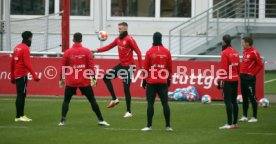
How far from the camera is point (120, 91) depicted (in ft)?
87.7

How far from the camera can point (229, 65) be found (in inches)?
738

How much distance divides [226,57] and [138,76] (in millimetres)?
8300

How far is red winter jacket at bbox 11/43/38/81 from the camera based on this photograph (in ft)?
65.8

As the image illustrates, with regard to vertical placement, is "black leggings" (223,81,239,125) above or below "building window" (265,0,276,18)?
below

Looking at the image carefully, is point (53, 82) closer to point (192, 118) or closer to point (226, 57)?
point (192, 118)

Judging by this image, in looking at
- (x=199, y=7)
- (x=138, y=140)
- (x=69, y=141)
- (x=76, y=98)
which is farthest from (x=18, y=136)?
(x=199, y=7)

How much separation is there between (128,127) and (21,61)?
331 centimetres

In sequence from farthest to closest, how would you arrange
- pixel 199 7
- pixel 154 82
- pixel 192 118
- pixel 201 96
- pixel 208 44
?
Answer: pixel 199 7, pixel 208 44, pixel 201 96, pixel 192 118, pixel 154 82

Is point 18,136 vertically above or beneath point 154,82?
beneath

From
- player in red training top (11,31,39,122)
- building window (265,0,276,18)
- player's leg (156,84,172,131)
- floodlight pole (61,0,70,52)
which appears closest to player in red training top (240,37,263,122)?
player's leg (156,84,172,131)

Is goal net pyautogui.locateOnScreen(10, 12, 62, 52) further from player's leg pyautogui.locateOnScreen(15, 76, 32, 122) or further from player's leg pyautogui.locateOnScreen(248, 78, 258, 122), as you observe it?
player's leg pyautogui.locateOnScreen(248, 78, 258, 122)

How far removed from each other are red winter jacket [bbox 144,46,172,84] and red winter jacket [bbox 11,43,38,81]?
356 cm

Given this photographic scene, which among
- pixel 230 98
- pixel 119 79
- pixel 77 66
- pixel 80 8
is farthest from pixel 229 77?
pixel 80 8

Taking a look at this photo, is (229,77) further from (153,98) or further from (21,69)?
(21,69)
